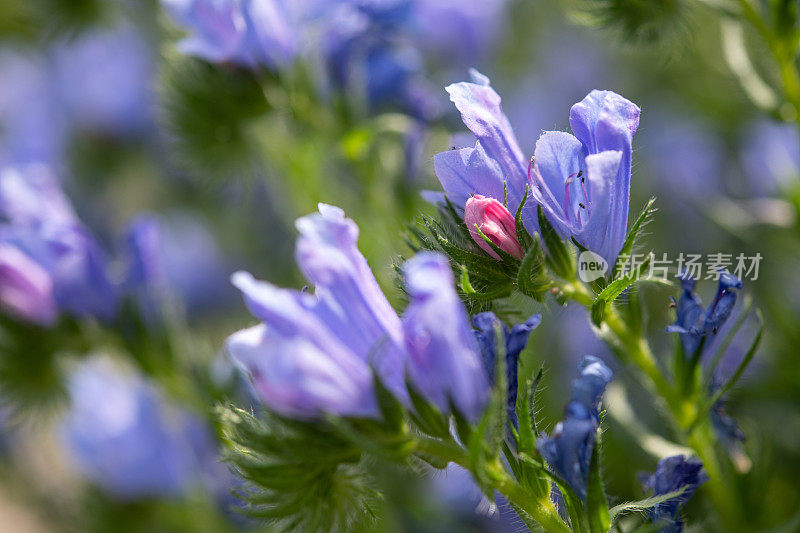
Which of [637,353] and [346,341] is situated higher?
[346,341]

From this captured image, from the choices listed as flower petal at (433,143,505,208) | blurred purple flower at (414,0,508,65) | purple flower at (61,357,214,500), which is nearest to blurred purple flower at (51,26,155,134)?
blurred purple flower at (414,0,508,65)

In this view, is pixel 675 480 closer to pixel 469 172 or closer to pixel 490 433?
pixel 490 433

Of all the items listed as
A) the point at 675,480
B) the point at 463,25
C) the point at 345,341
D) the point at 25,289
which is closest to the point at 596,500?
the point at 675,480

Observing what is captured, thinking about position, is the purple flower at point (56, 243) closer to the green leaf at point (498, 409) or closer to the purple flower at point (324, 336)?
the purple flower at point (324, 336)

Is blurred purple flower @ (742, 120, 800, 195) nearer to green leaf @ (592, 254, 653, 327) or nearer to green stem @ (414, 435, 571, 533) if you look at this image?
green leaf @ (592, 254, 653, 327)

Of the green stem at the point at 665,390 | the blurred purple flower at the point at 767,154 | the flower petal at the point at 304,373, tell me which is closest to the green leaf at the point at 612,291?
the green stem at the point at 665,390
